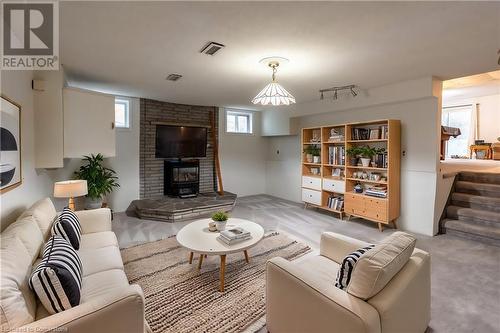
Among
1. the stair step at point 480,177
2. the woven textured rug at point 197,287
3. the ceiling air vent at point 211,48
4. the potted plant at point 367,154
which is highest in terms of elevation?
the ceiling air vent at point 211,48

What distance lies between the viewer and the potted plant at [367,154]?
14.0 feet

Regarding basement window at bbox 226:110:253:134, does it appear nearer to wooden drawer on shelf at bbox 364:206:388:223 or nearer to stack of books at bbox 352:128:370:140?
stack of books at bbox 352:128:370:140

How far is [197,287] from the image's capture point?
2.40 m

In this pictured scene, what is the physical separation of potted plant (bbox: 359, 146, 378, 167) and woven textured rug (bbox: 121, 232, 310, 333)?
200 cm

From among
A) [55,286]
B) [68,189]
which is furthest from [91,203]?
[55,286]

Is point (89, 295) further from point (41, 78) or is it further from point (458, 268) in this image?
point (458, 268)

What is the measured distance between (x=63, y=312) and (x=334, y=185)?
441 cm

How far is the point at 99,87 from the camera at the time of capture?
167 inches

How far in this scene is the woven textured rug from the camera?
1.94 metres

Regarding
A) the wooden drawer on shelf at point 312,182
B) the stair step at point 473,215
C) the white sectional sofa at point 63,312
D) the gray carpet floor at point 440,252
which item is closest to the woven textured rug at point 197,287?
the white sectional sofa at point 63,312

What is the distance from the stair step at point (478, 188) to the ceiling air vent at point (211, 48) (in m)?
4.49

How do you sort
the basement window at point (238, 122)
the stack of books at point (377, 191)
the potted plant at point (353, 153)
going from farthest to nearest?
1. the basement window at point (238, 122)
2. the potted plant at point (353, 153)
3. the stack of books at point (377, 191)

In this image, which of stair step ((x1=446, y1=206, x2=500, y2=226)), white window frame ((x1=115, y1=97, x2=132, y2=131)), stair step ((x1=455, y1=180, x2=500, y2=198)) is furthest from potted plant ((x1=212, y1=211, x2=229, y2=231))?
stair step ((x1=455, y1=180, x2=500, y2=198))

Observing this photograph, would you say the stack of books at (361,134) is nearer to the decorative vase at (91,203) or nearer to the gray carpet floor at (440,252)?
the gray carpet floor at (440,252)
